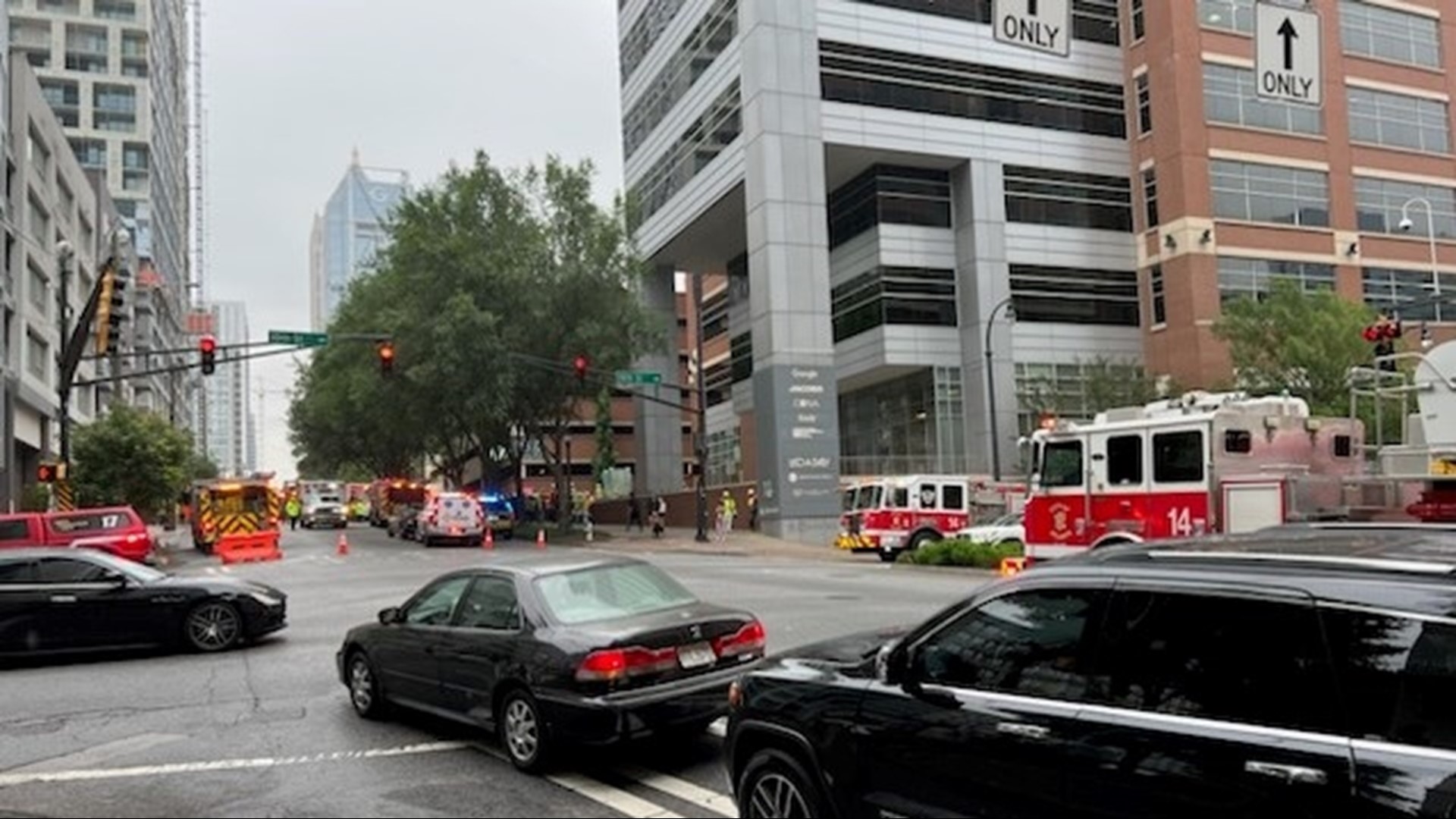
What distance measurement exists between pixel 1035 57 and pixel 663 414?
25546 millimetres

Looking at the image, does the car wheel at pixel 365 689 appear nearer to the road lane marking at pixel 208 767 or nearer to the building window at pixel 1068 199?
the road lane marking at pixel 208 767

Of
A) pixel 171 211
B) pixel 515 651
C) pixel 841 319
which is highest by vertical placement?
pixel 171 211

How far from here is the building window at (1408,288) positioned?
53.0m

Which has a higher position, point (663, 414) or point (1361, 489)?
point (663, 414)

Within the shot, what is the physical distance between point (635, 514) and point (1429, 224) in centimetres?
3830

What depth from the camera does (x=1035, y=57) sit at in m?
52.2

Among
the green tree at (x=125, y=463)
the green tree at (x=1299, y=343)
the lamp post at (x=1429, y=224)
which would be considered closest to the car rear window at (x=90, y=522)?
the green tree at (x=125, y=463)

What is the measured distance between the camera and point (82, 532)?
26.6 m

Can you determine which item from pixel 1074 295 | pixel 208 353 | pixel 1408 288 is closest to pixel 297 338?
pixel 208 353

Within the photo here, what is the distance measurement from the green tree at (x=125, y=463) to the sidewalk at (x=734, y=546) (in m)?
14.9

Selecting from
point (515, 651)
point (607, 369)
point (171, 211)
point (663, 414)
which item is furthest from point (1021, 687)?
point (171, 211)

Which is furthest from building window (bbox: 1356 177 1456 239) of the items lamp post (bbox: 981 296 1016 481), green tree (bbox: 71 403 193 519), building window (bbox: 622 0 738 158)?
green tree (bbox: 71 403 193 519)

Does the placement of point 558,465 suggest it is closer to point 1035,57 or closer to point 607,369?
point 607,369

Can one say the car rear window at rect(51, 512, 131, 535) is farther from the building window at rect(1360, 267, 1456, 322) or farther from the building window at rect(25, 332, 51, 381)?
the building window at rect(1360, 267, 1456, 322)
